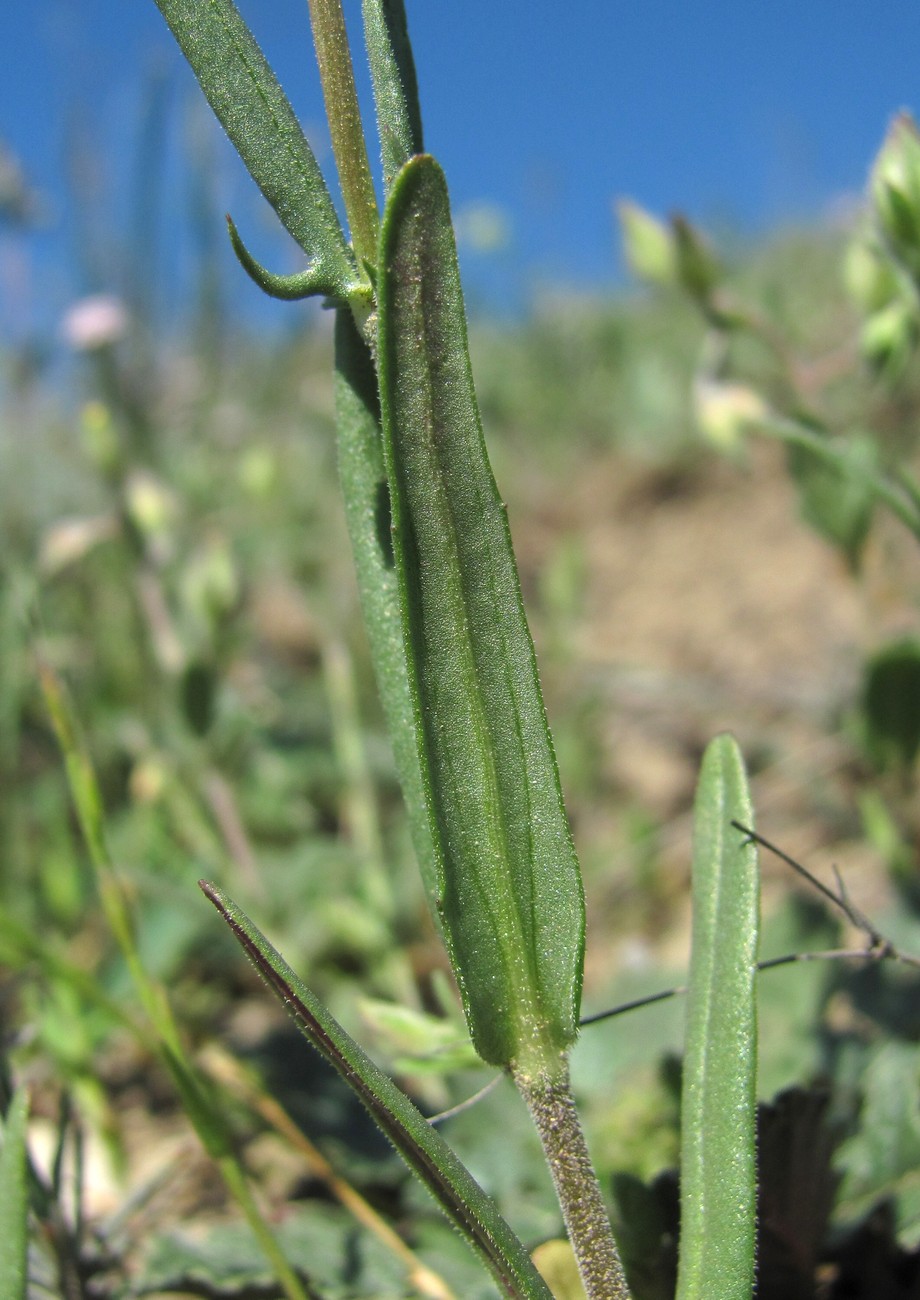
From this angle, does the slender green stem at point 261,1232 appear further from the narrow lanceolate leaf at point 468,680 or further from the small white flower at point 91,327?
the small white flower at point 91,327

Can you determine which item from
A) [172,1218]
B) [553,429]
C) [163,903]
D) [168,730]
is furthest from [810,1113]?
[553,429]

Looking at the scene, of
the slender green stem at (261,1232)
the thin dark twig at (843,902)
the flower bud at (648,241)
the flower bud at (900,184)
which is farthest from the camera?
the flower bud at (648,241)

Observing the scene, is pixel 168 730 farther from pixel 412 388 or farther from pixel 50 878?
pixel 412 388

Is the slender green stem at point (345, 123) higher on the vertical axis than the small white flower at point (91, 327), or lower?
lower

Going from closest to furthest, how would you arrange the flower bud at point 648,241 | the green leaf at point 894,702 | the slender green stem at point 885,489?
1. the slender green stem at point 885,489
2. the green leaf at point 894,702
3. the flower bud at point 648,241

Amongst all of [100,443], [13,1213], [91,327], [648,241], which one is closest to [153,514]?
[100,443]

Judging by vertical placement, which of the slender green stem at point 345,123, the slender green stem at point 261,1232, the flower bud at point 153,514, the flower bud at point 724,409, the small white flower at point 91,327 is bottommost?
the slender green stem at point 261,1232

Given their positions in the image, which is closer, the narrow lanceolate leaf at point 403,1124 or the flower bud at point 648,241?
the narrow lanceolate leaf at point 403,1124

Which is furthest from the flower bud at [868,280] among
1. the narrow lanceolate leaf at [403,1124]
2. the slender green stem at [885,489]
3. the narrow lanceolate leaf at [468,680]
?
the narrow lanceolate leaf at [403,1124]
